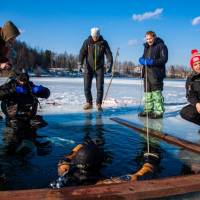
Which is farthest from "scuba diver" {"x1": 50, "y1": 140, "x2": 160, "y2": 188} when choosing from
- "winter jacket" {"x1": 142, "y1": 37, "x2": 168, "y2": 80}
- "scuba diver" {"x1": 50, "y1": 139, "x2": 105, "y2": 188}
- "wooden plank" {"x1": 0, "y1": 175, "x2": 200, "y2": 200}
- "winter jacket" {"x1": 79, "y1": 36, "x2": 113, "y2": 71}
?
"winter jacket" {"x1": 79, "y1": 36, "x2": 113, "y2": 71}

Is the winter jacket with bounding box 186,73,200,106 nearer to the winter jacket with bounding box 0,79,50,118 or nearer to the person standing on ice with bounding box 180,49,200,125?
the person standing on ice with bounding box 180,49,200,125

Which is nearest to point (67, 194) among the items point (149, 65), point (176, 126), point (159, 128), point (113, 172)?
point (113, 172)

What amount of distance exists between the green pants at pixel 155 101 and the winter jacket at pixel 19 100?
7.83 ft

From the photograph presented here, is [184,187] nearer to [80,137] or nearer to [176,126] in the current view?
[80,137]

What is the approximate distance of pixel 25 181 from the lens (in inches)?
135

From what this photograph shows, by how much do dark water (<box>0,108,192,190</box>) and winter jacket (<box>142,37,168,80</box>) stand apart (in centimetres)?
143

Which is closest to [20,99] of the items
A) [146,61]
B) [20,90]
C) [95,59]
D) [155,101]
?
[20,90]

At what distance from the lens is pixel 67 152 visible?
14.7ft

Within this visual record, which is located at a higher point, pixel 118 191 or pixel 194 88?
pixel 194 88

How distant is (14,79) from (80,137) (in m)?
1.34

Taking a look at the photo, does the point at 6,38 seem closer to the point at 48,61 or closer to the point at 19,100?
the point at 19,100

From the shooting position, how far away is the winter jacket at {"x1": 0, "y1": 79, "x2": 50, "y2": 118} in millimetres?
5598

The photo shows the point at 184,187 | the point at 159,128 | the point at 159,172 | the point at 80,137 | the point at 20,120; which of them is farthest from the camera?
the point at 159,128

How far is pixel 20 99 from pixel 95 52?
10.3 feet
